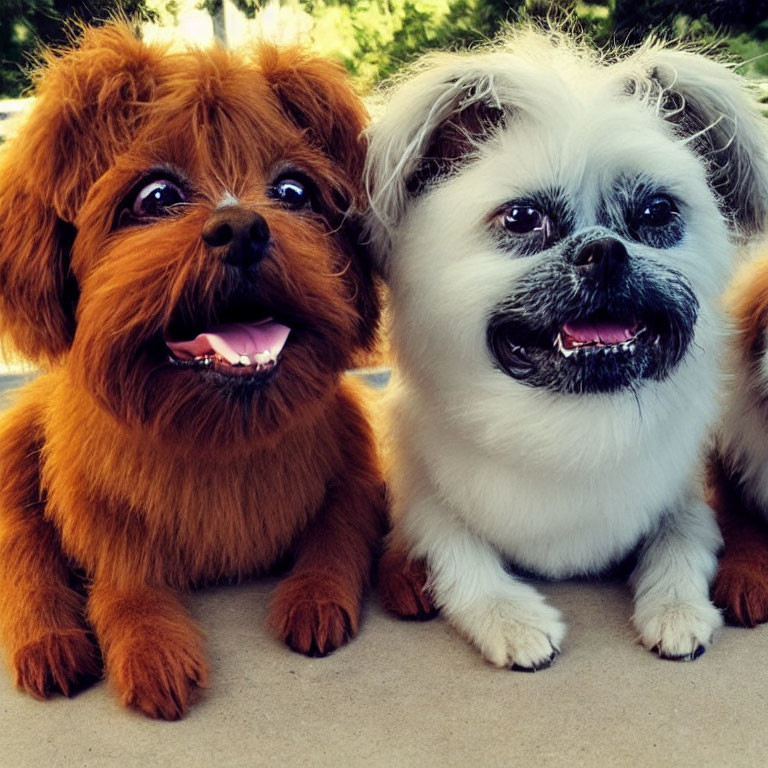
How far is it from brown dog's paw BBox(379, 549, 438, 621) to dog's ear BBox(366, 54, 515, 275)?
37 cm

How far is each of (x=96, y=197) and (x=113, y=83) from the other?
11cm

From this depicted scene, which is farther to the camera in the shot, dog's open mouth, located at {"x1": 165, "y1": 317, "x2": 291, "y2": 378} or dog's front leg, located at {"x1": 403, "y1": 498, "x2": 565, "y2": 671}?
dog's front leg, located at {"x1": 403, "y1": 498, "x2": 565, "y2": 671}

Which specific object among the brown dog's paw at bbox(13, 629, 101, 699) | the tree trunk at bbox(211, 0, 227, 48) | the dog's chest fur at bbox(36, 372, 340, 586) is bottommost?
the brown dog's paw at bbox(13, 629, 101, 699)

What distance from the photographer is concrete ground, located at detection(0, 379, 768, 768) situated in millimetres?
821

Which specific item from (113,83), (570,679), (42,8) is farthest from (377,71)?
(570,679)

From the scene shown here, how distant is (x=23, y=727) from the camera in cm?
86

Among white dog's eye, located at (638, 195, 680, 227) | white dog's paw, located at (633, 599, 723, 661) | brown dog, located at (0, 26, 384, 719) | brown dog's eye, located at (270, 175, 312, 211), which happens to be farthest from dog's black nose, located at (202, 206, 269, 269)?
white dog's paw, located at (633, 599, 723, 661)

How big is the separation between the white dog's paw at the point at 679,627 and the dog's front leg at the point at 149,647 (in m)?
0.47

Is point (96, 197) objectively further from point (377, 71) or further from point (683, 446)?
point (377, 71)

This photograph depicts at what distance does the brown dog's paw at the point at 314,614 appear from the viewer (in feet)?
3.15

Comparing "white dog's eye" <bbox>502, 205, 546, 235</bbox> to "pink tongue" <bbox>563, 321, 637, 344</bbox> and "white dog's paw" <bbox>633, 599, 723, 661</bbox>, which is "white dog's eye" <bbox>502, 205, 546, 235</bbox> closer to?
"pink tongue" <bbox>563, 321, 637, 344</bbox>

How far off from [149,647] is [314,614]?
0.18m

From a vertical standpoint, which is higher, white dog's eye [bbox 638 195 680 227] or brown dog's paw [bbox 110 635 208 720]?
white dog's eye [bbox 638 195 680 227]

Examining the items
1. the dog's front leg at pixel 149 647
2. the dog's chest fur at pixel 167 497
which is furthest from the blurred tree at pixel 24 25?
the dog's front leg at pixel 149 647
